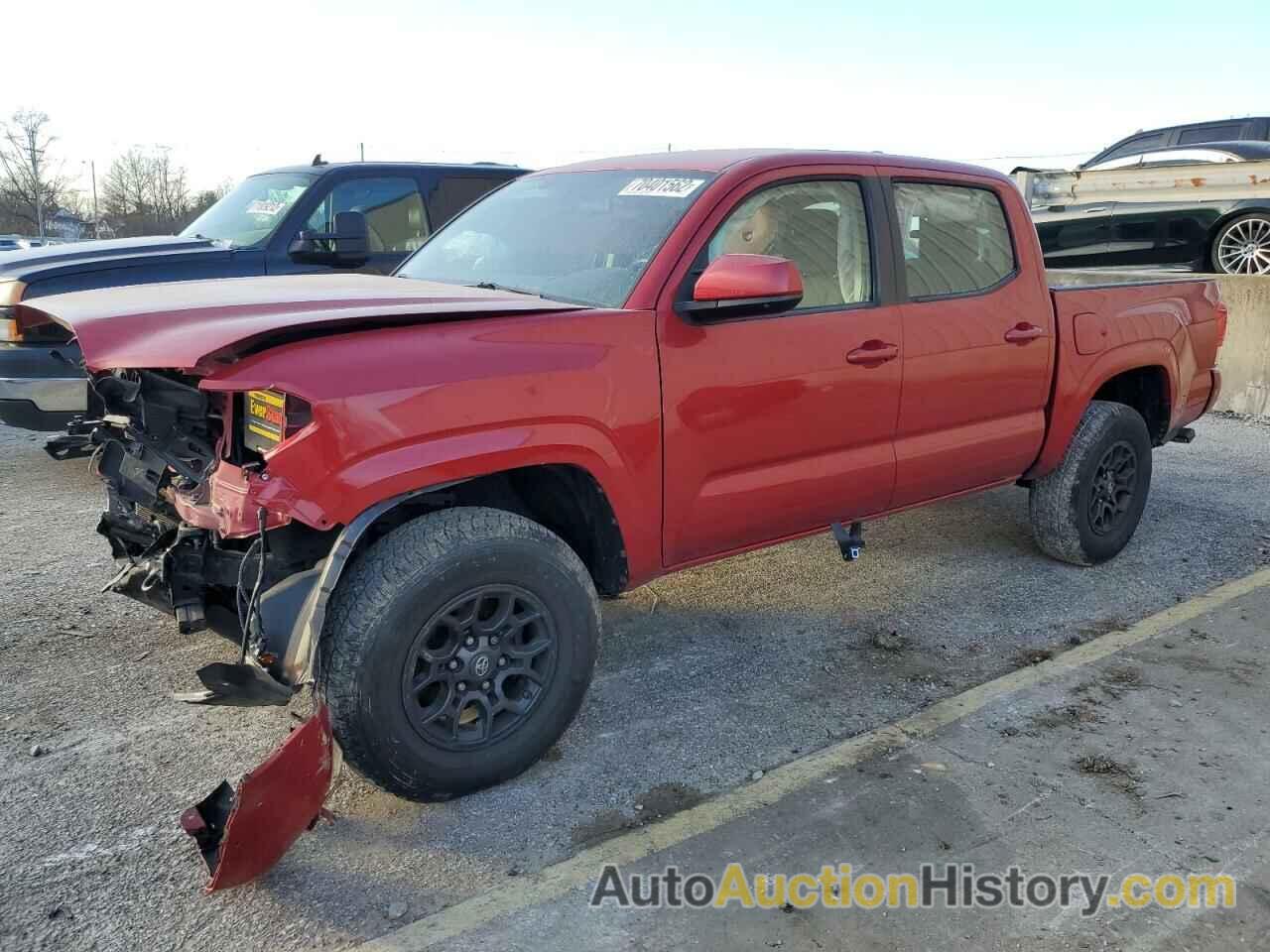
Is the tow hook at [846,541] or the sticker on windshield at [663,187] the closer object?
the sticker on windshield at [663,187]

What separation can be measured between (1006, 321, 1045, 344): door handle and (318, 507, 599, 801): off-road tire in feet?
7.51

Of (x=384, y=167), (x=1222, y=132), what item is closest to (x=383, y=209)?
Result: (x=384, y=167)

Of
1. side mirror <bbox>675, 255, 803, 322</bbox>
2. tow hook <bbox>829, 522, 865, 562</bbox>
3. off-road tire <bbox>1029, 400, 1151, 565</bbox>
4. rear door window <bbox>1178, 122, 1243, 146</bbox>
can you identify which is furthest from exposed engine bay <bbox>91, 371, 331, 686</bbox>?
rear door window <bbox>1178, 122, 1243, 146</bbox>

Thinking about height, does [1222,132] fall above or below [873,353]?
above

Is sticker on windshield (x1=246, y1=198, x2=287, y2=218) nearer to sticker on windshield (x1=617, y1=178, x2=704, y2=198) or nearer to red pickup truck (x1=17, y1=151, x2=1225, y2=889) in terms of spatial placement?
red pickup truck (x1=17, y1=151, x2=1225, y2=889)

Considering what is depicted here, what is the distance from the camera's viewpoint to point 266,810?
8.44 feet

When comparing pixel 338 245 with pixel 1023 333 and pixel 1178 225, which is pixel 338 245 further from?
pixel 1178 225

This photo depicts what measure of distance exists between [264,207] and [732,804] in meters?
5.71

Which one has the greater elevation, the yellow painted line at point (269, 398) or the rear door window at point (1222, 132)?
the rear door window at point (1222, 132)

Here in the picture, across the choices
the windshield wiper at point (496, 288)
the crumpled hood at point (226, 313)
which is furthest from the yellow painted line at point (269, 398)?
the windshield wiper at point (496, 288)

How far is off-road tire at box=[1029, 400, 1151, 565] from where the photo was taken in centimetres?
493

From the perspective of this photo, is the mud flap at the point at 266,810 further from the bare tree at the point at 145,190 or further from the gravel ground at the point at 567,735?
the bare tree at the point at 145,190

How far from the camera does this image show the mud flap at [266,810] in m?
2.52

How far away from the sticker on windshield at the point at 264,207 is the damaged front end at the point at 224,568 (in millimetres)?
3990
